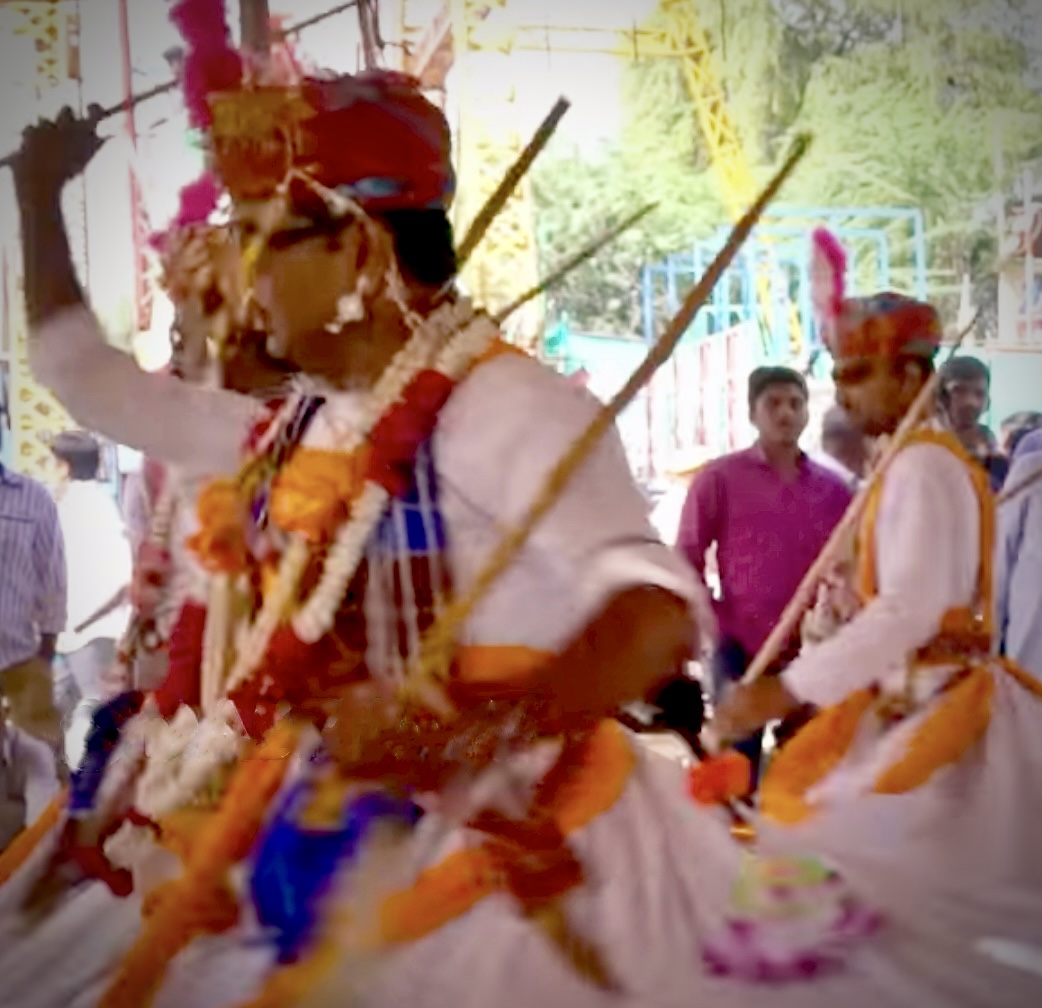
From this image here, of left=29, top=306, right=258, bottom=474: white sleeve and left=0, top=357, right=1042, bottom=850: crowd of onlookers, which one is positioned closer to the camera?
left=29, top=306, right=258, bottom=474: white sleeve

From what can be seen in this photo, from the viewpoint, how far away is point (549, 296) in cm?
138

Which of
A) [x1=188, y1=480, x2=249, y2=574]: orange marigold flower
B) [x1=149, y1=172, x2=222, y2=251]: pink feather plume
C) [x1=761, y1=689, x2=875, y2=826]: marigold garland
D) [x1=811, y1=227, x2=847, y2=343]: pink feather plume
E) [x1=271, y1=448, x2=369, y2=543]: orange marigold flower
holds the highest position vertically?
[x1=149, y1=172, x2=222, y2=251]: pink feather plume

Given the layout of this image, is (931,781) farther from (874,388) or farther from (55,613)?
(55,613)

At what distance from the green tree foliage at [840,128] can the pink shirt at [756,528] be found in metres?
0.19

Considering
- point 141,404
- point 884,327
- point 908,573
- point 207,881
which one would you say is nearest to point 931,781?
point 908,573

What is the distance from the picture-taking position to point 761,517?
57.9 inches

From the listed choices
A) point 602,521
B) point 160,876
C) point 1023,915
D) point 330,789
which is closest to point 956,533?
point 1023,915

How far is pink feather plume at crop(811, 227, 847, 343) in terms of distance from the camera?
57.9 inches

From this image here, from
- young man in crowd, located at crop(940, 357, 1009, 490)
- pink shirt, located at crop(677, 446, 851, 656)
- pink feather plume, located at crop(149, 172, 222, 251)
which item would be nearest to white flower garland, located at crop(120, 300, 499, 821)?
pink feather plume, located at crop(149, 172, 222, 251)

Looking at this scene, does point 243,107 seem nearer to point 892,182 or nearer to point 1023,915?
point 892,182

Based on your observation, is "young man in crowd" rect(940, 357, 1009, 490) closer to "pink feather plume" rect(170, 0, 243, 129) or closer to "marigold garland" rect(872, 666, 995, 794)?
"marigold garland" rect(872, 666, 995, 794)

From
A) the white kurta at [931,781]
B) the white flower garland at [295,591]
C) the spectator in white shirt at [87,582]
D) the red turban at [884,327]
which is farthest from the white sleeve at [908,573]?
the spectator in white shirt at [87,582]

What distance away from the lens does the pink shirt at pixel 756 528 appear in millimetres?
1431

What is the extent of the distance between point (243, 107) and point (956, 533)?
83 centimetres
